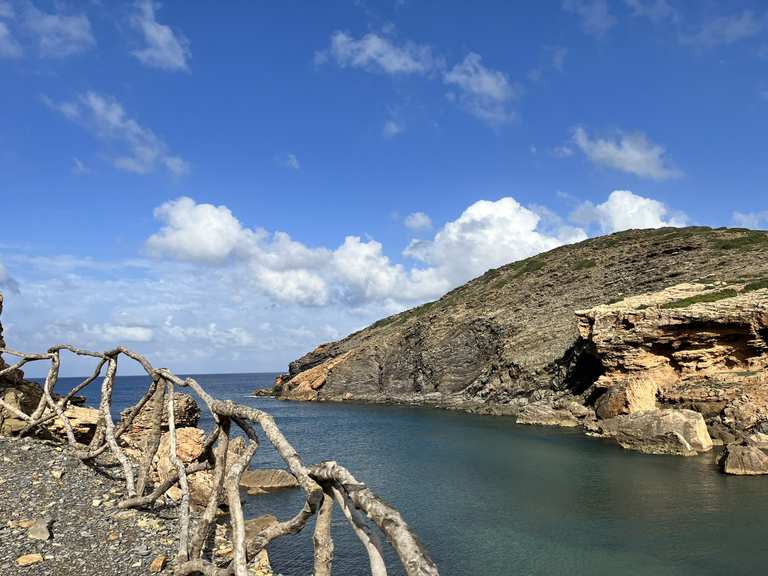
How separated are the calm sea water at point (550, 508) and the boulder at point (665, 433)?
5.74 ft

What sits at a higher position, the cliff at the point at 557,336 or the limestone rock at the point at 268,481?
the cliff at the point at 557,336

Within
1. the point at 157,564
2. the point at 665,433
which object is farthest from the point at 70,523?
the point at 665,433

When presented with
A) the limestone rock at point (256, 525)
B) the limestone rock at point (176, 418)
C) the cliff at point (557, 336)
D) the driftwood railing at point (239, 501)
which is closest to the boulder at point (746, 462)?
the cliff at point (557, 336)

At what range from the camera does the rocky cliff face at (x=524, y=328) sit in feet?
279

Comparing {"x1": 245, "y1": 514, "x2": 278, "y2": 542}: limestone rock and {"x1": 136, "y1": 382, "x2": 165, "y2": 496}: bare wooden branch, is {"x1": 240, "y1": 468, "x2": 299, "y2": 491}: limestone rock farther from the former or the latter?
{"x1": 136, "y1": 382, "x2": 165, "y2": 496}: bare wooden branch

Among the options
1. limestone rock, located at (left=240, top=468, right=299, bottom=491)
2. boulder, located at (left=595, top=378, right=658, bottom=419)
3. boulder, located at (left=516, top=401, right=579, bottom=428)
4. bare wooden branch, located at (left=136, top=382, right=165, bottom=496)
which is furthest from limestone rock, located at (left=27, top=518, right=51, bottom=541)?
boulder, located at (left=516, top=401, right=579, bottom=428)

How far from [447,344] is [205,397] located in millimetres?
97112

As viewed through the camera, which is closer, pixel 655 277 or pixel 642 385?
pixel 642 385

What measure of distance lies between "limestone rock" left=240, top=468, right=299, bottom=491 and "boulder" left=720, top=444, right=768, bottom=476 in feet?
99.1

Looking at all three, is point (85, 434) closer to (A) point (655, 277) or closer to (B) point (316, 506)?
(B) point (316, 506)

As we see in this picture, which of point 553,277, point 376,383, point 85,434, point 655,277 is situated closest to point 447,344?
point 376,383

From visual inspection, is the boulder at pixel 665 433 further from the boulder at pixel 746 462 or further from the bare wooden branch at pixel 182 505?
the bare wooden branch at pixel 182 505

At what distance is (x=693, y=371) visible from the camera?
57.6 meters

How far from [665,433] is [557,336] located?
47.1 metres
